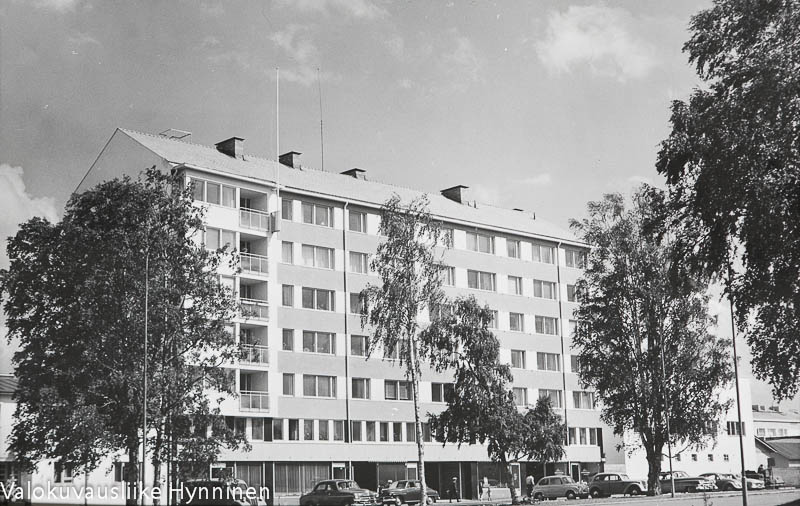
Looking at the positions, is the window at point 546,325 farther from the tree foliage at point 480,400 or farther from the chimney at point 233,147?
the chimney at point 233,147

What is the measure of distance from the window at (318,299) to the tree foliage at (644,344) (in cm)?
1812

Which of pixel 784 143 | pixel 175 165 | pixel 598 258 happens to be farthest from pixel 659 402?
pixel 784 143

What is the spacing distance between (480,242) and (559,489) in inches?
889

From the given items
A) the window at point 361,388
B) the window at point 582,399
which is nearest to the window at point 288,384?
the window at point 361,388

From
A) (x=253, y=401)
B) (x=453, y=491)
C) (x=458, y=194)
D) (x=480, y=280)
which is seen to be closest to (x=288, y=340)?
(x=253, y=401)

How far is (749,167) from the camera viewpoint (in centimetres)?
2512

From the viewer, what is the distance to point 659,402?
61.5 metres

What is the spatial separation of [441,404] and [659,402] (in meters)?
20.2

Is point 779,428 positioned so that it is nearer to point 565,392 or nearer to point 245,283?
point 565,392

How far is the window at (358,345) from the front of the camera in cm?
7162

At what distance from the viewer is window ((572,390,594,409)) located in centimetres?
8769

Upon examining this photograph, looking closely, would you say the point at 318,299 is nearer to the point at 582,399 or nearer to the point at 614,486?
the point at 614,486

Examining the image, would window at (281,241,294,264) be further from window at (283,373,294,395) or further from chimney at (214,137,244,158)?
chimney at (214,137,244,158)

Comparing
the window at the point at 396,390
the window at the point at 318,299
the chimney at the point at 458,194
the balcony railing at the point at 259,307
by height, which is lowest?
the window at the point at 396,390
